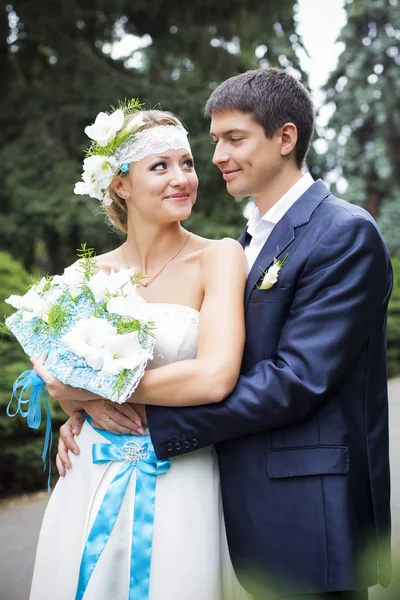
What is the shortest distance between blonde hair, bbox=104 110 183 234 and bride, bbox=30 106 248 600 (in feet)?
0.09

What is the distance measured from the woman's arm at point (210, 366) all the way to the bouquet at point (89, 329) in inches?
4.1

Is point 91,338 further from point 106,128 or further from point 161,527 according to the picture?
point 106,128

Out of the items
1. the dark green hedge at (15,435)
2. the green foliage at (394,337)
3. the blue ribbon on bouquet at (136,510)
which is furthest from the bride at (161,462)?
the green foliage at (394,337)

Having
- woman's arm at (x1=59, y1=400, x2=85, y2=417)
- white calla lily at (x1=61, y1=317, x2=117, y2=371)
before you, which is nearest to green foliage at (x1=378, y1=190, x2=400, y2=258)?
woman's arm at (x1=59, y1=400, x2=85, y2=417)

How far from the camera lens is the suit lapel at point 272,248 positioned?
2.57 m

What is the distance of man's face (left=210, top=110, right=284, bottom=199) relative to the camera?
2.81 m

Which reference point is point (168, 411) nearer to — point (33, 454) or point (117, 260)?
point (117, 260)

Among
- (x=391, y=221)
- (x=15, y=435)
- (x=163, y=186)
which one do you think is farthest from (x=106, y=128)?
(x=391, y=221)

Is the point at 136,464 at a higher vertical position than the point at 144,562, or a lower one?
higher

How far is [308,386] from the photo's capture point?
2.33 meters

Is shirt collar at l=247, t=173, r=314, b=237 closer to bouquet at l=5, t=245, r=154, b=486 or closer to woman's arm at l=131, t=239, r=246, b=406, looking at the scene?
woman's arm at l=131, t=239, r=246, b=406

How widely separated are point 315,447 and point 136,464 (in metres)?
0.69

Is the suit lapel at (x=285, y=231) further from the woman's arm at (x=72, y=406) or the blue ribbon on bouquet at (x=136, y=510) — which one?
the woman's arm at (x=72, y=406)

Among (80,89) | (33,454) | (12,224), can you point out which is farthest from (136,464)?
(80,89)
